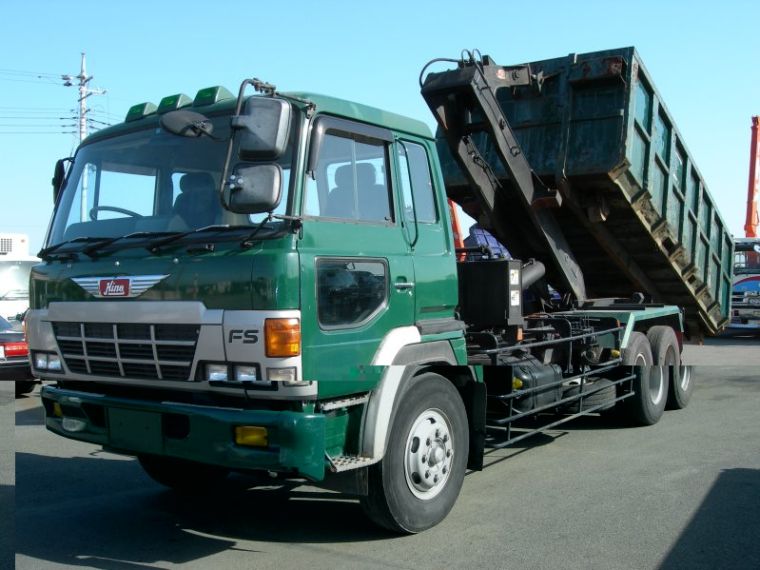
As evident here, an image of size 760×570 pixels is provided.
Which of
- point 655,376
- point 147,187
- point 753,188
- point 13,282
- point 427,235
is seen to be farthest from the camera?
point 13,282

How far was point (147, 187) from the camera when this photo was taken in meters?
4.62

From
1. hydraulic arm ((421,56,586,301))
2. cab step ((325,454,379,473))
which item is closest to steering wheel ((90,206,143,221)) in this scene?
cab step ((325,454,379,473))

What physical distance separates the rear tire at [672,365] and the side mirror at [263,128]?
589 centimetres

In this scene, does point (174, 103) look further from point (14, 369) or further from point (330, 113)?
point (14, 369)

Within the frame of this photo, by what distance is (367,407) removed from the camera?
14.0ft

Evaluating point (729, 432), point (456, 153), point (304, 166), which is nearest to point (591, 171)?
point (456, 153)

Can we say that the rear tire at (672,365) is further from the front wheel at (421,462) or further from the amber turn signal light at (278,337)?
the amber turn signal light at (278,337)

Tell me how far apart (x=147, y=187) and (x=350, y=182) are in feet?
4.05

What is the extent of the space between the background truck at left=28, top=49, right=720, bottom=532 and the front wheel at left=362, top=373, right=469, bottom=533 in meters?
0.01

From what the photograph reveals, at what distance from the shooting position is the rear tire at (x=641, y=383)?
311 inches

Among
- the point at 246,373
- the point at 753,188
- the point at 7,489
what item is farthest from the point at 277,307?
the point at 753,188

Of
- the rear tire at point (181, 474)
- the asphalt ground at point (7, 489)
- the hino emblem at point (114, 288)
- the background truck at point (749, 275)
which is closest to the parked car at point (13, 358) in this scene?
the asphalt ground at point (7, 489)

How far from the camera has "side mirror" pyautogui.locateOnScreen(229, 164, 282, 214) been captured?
3.85m

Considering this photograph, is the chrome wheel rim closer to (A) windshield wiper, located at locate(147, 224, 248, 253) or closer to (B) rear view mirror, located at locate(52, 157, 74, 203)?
(A) windshield wiper, located at locate(147, 224, 248, 253)
